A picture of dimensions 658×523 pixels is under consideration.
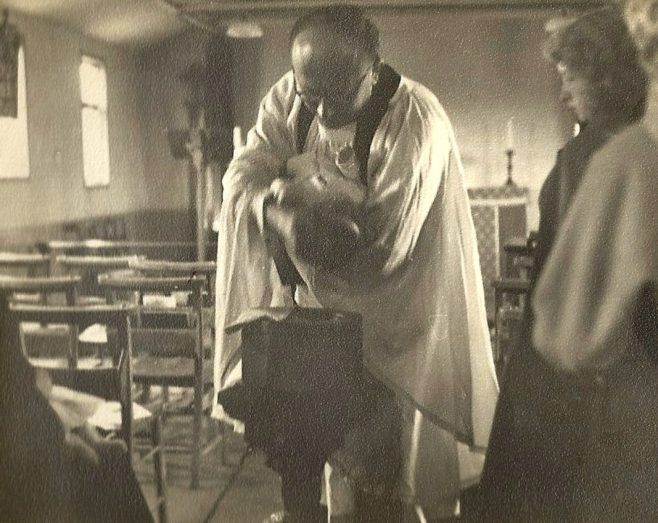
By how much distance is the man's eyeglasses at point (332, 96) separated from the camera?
5.31ft

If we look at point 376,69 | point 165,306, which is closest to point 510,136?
point 376,69

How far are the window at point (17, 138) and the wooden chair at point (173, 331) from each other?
0.31 m

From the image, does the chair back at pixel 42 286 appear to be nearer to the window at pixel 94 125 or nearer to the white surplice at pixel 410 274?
the window at pixel 94 125

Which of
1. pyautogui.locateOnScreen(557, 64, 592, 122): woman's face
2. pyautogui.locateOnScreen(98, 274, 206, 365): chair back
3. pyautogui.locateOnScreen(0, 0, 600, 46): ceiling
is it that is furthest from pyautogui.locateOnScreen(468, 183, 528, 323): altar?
pyautogui.locateOnScreen(98, 274, 206, 365): chair back

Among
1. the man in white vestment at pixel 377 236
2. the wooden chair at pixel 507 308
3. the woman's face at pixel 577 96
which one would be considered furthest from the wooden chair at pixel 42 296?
the woman's face at pixel 577 96

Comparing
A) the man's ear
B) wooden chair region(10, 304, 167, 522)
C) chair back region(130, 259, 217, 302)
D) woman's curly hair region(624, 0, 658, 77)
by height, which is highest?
woman's curly hair region(624, 0, 658, 77)

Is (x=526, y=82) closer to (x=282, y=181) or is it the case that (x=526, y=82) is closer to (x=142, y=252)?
(x=282, y=181)

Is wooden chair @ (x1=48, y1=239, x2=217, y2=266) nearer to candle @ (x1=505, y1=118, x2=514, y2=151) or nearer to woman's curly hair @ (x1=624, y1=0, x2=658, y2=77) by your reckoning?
candle @ (x1=505, y1=118, x2=514, y2=151)

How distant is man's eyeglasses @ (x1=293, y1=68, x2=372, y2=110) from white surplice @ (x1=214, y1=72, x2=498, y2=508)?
19 millimetres

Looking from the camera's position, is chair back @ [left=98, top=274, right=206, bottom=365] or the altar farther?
chair back @ [left=98, top=274, right=206, bottom=365]

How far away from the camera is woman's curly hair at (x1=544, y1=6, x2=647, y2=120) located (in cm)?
153

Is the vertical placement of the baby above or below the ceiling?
below

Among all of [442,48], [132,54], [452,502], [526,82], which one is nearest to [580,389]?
[452,502]

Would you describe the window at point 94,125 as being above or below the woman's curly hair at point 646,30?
below
